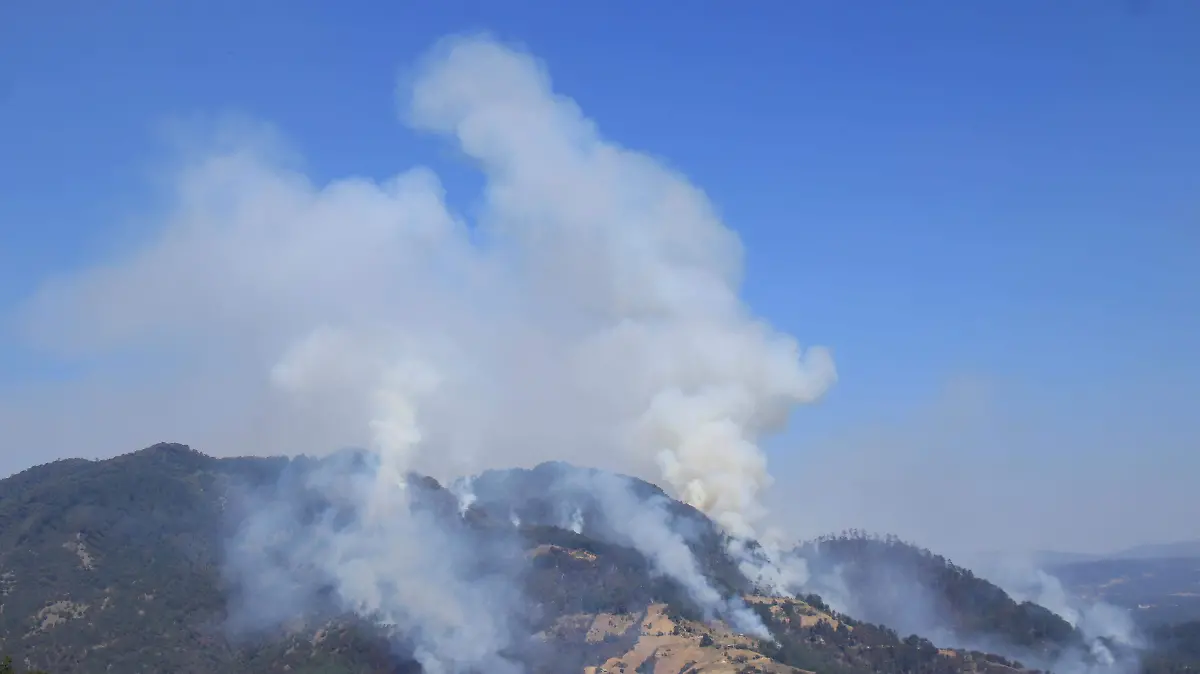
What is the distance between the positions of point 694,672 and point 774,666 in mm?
15557

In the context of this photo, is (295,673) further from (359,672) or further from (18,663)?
(18,663)

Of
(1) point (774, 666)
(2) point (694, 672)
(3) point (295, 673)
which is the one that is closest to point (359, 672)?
(3) point (295, 673)

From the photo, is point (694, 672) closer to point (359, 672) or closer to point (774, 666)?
point (774, 666)

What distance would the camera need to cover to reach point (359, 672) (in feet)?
655

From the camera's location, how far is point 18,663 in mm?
199875

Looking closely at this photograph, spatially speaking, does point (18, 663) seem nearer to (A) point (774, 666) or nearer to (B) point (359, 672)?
(B) point (359, 672)

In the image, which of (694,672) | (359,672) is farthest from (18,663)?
(694,672)

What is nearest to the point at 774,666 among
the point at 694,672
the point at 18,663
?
the point at 694,672

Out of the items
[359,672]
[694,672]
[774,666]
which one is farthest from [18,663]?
[774,666]

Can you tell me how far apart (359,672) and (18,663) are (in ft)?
223

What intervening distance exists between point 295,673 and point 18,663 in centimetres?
5531

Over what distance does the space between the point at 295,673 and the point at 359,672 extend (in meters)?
12.6

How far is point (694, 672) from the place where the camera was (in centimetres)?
19575

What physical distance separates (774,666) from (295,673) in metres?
94.5
